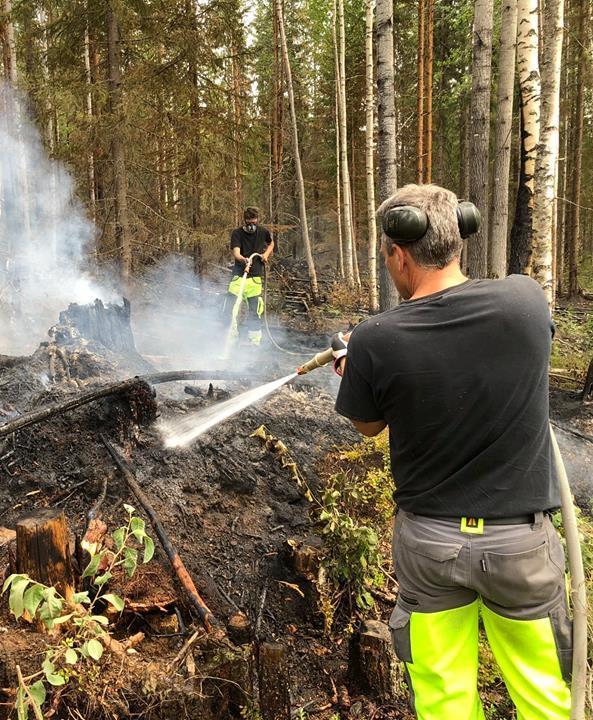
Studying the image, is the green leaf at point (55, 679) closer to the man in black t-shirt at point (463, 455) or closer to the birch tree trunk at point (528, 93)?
the man in black t-shirt at point (463, 455)

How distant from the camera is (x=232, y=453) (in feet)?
15.2

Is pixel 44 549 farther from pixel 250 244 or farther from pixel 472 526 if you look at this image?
pixel 250 244

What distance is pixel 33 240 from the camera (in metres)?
16.8

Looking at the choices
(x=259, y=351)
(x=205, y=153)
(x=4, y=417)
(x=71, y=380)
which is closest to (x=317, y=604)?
(x=4, y=417)

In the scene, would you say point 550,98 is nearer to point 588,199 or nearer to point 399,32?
point 399,32

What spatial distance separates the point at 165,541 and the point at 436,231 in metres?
2.47

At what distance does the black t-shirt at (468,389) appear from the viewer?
1650 mm

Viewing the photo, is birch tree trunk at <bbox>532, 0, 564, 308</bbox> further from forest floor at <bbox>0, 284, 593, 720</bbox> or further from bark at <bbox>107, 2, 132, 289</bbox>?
bark at <bbox>107, 2, 132, 289</bbox>

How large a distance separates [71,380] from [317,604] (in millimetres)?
3899

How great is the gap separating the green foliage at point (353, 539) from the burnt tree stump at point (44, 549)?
169 centimetres

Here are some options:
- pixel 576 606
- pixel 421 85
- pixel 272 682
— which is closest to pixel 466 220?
pixel 576 606

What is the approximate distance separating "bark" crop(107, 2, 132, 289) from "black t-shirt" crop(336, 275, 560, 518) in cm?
1045

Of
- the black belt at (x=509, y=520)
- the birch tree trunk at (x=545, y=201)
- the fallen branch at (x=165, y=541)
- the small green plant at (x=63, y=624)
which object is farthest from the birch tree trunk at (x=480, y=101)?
the small green plant at (x=63, y=624)

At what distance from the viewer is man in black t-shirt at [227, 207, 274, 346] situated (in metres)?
8.69
